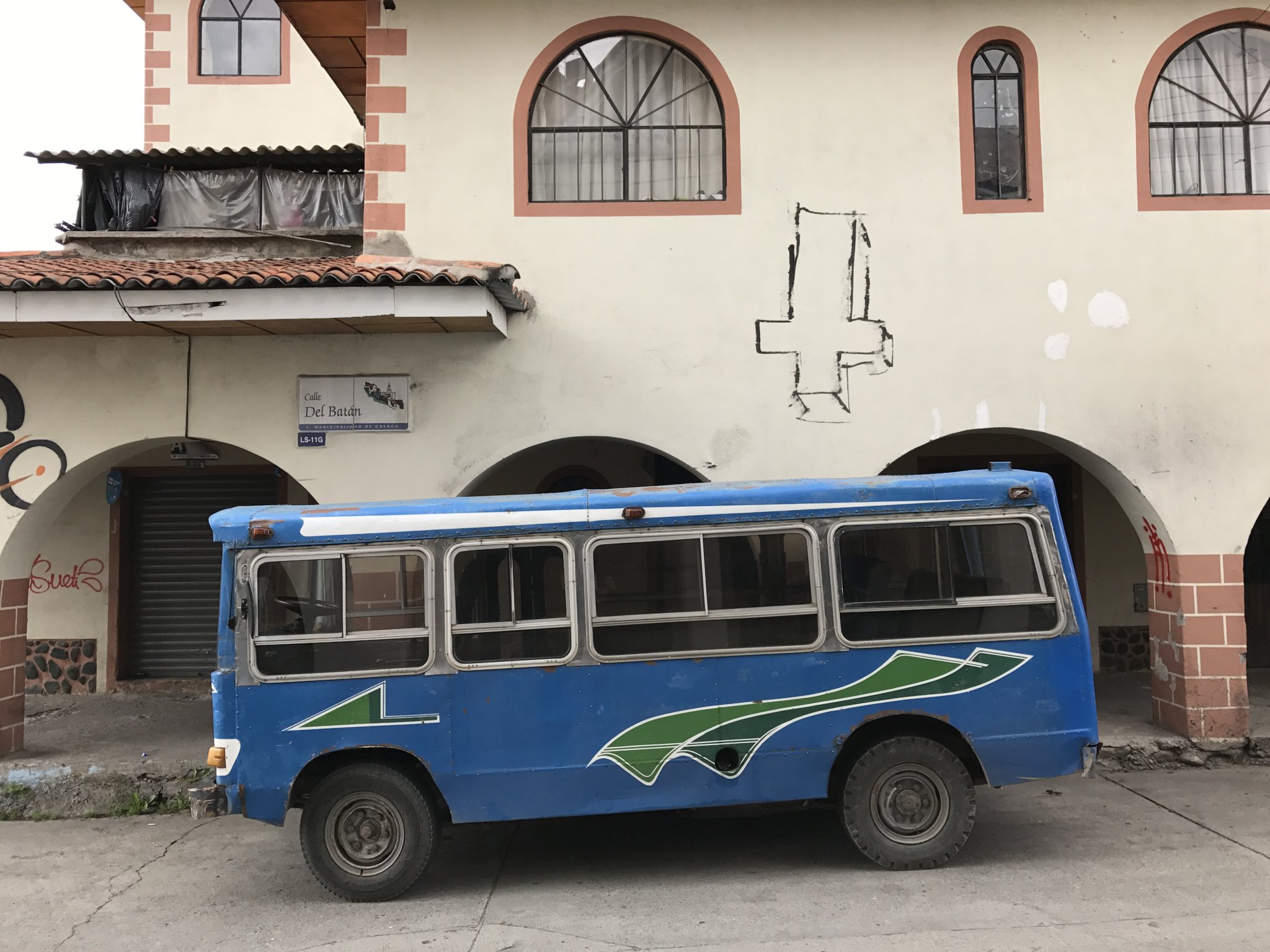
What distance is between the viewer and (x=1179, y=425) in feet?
28.2

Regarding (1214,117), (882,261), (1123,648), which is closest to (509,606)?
(882,261)

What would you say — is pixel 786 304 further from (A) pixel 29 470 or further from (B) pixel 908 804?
(A) pixel 29 470

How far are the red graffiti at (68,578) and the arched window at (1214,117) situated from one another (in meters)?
11.6

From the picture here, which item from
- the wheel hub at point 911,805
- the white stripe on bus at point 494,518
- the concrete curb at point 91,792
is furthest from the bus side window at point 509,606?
the concrete curb at point 91,792

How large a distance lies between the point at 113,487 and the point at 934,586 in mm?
9618

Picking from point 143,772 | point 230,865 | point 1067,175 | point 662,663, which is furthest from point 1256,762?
point 143,772

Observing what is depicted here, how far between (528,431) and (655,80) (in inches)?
126

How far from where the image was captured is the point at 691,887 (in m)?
5.91

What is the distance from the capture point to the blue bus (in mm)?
5820

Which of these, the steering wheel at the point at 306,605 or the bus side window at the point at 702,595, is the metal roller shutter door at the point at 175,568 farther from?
the bus side window at the point at 702,595

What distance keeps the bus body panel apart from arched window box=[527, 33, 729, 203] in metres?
3.70

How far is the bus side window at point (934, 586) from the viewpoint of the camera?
19.7 ft

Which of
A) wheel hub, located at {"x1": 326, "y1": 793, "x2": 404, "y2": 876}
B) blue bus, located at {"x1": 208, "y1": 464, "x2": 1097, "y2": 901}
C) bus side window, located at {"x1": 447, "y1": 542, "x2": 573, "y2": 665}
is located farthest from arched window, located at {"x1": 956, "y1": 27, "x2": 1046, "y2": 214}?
wheel hub, located at {"x1": 326, "y1": 793, "x2": 404, "y2": 876}

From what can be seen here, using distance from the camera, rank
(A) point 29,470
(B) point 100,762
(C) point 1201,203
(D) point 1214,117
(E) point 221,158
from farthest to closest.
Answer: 1. (E) point 221,158
2. (D) point 1214,117
3. (C) point 1201,203
4. (A) point 29,470
5. (B) point 100,762
